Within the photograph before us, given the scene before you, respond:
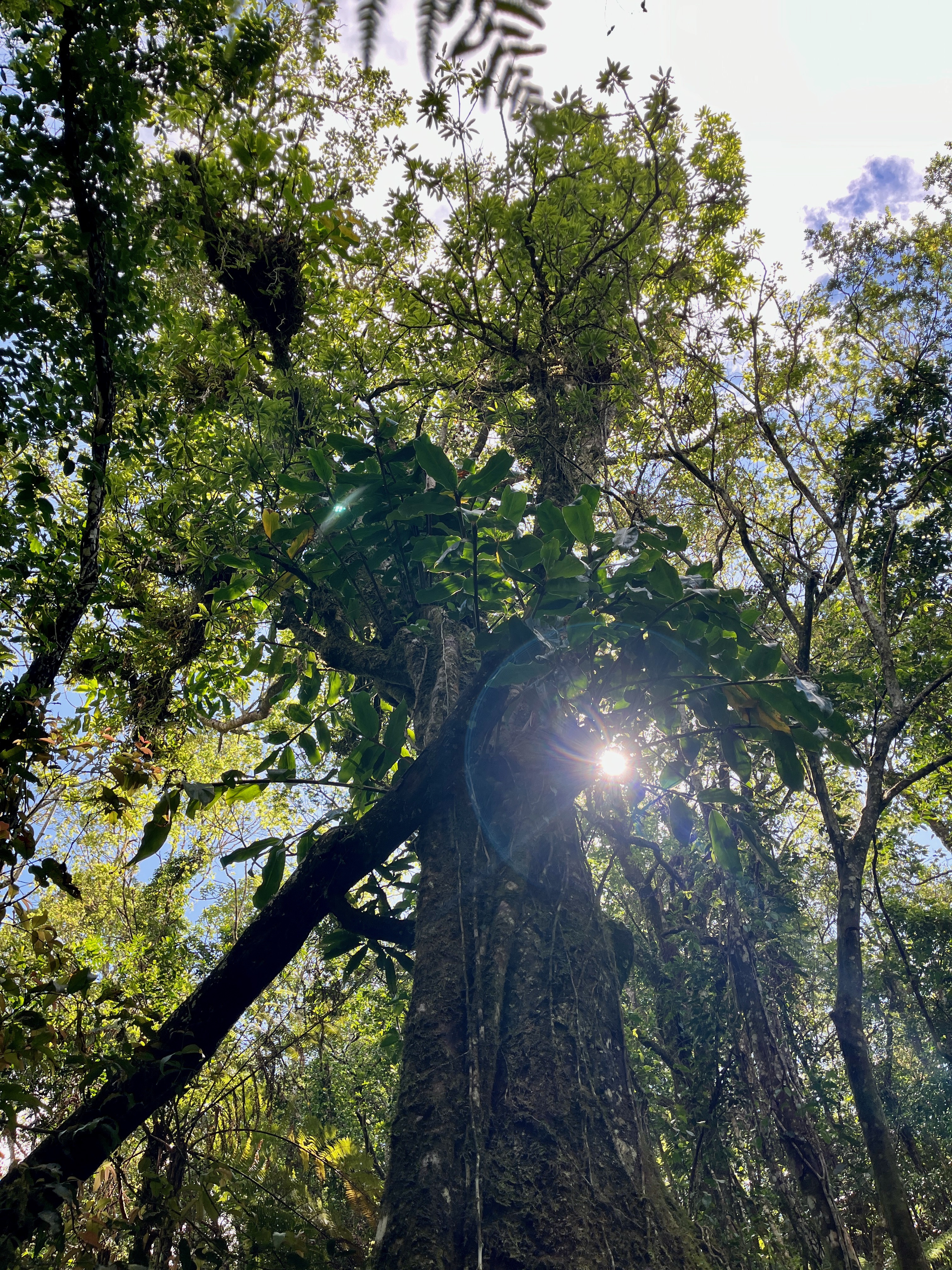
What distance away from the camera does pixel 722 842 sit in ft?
7.61

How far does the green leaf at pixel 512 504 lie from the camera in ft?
6.57

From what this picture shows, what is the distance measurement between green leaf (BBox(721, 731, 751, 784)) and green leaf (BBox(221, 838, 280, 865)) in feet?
4.86

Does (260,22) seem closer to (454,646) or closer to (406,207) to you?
(406,207)

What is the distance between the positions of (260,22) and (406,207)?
4.07ft

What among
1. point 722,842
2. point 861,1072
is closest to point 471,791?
point 722,842

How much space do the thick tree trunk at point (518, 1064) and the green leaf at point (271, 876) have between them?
0.45 metres

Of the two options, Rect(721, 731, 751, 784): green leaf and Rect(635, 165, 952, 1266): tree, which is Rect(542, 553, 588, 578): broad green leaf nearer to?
Rect(721, 731, 751, 784): green leaf

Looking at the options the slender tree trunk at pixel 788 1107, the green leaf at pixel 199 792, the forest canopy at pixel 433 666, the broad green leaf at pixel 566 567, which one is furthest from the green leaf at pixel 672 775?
the slender tree trunk at pixel 788 1107

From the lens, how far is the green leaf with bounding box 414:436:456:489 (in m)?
1.89

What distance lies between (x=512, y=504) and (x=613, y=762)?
93 centimetres

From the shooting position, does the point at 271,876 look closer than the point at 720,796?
Yes

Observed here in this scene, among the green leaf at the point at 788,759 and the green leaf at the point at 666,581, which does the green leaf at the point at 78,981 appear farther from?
the green leaf at the point at 788,759

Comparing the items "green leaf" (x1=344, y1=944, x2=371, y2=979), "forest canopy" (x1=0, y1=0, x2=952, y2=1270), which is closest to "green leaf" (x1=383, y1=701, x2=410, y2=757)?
"forest canopy" (x1=0, y1=0, x2=952, y2=1270)

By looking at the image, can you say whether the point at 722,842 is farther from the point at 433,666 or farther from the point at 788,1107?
the point at 788,1107
